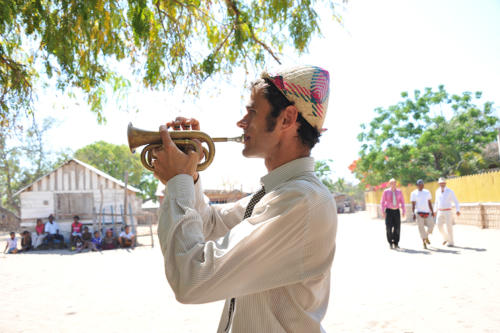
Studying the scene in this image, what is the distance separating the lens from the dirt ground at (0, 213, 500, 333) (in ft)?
15.1

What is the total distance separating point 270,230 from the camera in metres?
1.25

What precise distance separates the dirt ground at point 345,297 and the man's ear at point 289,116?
11.3 feet

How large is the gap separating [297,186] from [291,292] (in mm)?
383

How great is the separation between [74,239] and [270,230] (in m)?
16.9

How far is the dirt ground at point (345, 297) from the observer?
15.1 feet

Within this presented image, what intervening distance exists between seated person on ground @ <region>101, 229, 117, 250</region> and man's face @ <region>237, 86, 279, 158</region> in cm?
1557

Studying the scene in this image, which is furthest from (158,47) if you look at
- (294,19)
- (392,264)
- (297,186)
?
(392,264)

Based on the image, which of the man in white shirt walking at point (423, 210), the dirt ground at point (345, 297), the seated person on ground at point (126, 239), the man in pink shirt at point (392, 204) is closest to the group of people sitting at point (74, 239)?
the seated person on ground at point (126, 239)

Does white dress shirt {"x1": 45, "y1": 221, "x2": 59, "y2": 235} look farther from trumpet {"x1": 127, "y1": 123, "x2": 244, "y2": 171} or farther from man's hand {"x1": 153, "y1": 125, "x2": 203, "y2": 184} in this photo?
man's hand {"x1": 153, "y1": 125, "x2": 203, "y2": 184}

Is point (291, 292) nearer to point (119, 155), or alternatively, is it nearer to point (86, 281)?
point (86, 281)

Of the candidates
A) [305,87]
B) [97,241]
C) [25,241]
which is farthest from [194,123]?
[25,241]

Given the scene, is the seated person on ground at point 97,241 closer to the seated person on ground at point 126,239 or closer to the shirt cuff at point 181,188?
the seated person on ground at point 126,239

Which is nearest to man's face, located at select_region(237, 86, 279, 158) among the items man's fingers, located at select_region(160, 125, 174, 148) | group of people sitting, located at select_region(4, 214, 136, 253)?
man's fingers, located at select_region(160, 125, 174, 148)

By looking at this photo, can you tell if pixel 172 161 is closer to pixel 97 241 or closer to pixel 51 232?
pixel 97 241
